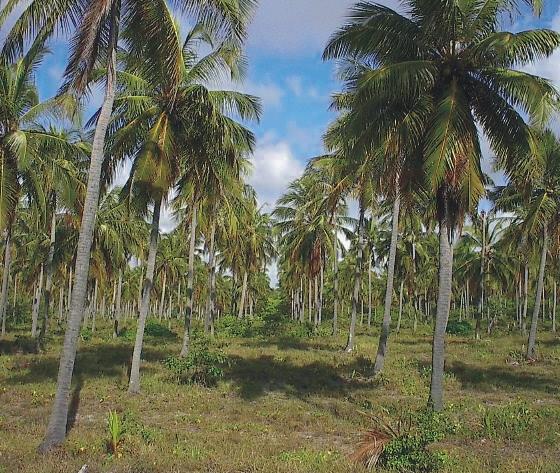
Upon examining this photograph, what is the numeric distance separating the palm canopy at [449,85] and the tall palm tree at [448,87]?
2 cm

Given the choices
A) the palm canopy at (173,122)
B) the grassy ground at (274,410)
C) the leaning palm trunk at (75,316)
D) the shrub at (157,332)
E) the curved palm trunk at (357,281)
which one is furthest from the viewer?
the shrub at (157,332)

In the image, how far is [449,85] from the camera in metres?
12.6

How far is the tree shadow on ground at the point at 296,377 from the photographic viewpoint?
16.9 meters

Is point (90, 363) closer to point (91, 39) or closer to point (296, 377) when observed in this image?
point (296, 377)

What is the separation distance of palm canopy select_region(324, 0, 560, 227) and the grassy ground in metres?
5.06

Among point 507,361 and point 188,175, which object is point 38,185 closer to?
point 188,175

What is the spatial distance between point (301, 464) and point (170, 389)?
8822 millimetres

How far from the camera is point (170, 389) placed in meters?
16.5

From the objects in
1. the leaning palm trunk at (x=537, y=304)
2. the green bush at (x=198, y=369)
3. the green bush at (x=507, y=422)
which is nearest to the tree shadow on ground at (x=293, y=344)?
the leaning palm trunk at (x=537, y=304)

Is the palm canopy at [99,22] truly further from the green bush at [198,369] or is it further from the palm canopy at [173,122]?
the green bush at [198,369]

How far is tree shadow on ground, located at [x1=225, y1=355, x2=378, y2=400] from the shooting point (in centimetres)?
1688

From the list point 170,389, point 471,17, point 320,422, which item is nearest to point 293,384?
point 170,389

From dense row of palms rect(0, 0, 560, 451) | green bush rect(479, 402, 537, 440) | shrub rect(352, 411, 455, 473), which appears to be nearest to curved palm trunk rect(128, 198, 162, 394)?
dense row of palms rect(0, 0, 560, 451)

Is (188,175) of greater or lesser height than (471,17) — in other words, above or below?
below
